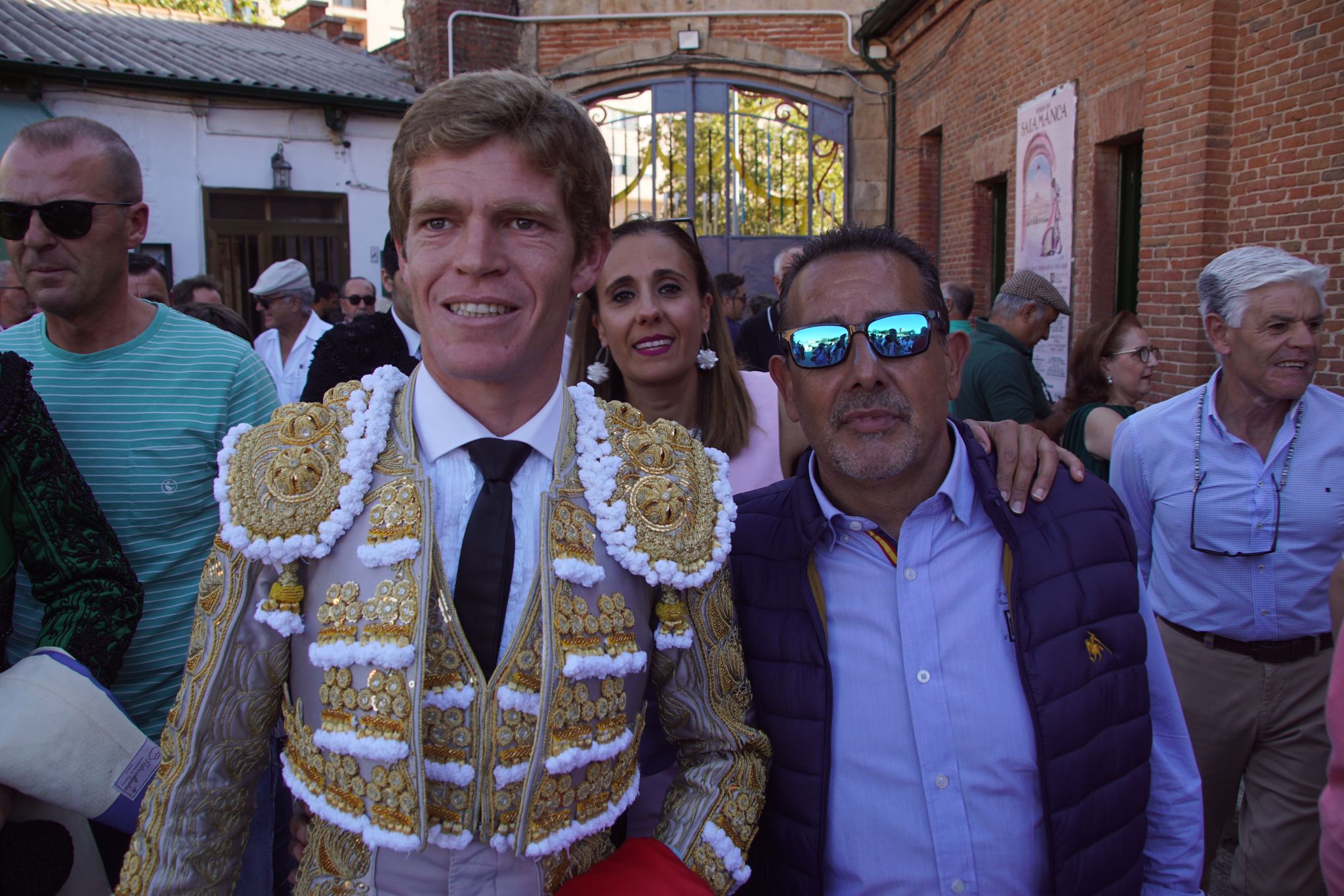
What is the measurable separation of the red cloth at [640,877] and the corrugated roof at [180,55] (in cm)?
1264

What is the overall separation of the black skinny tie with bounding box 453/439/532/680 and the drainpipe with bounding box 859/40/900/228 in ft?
42.2

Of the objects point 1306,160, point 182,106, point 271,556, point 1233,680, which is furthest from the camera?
point 182,106

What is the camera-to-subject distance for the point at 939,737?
1829mm

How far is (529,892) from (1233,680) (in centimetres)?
264

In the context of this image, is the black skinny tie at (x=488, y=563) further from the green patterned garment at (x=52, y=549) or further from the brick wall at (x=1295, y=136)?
the brick wall at (x=1295, y=136)

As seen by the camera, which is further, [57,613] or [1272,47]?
[1272,47]

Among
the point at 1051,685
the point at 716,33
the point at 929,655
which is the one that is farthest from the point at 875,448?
the point at 716,33

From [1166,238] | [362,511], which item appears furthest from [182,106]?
[362,511]

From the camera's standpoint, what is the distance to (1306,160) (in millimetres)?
6043

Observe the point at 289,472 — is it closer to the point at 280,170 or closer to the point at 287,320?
the point at 287,320

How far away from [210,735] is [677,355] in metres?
1.71

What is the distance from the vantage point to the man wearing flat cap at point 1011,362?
532 cm

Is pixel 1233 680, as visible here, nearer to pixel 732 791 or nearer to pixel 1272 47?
pixel 732 791

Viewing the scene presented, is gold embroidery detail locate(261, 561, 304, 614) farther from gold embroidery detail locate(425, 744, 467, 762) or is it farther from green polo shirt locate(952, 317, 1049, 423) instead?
green polo shirt locate(952, 317, 1049, 423)
